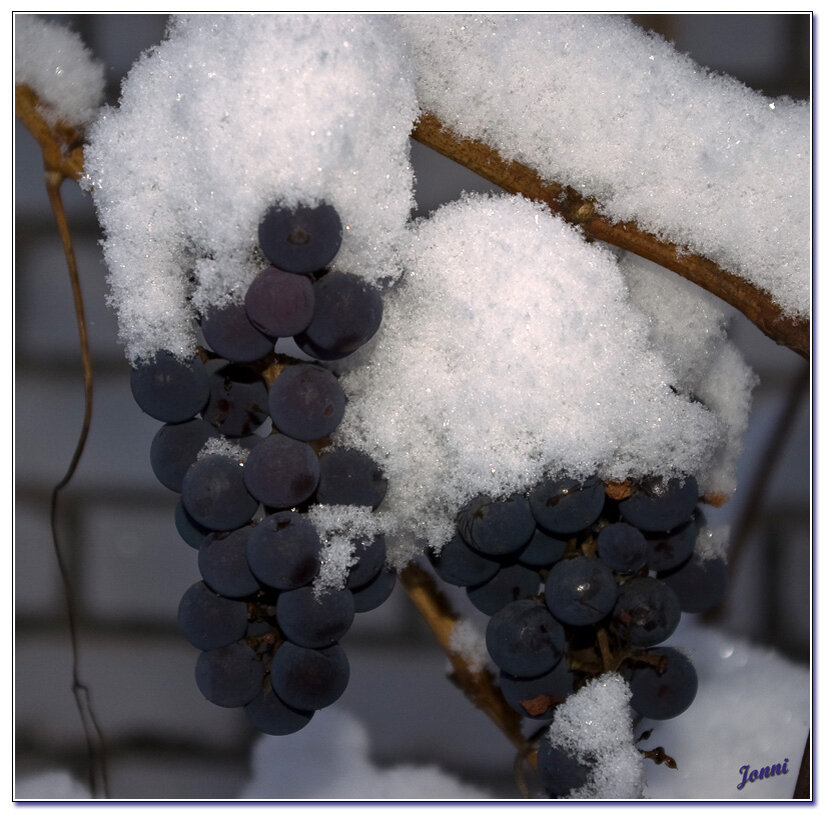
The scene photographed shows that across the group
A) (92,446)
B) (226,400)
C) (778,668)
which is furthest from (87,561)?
(778,668)

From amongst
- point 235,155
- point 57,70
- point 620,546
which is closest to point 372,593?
point 620,546

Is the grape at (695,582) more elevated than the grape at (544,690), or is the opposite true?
the grape at (695,582)

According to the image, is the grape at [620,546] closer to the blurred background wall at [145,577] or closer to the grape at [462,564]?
the grape at [462,564]

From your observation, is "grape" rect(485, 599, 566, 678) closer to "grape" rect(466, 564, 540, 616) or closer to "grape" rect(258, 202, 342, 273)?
"grape" rect(466, 564, 540, 616)

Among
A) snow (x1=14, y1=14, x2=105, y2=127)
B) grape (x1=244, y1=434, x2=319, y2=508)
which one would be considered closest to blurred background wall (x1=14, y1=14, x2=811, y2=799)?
snow (x1=14, y1=14, x2=105, y2=127)

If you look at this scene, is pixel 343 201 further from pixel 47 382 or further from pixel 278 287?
pixel 47 382

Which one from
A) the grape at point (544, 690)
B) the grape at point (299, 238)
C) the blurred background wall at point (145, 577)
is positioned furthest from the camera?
the blurred background wall at point (145, 577)

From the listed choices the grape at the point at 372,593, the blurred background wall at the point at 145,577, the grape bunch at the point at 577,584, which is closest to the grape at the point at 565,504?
the grape bunch at the point at 577,584
